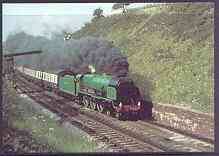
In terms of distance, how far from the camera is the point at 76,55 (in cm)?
636

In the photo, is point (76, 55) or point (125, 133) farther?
point (76, 55)

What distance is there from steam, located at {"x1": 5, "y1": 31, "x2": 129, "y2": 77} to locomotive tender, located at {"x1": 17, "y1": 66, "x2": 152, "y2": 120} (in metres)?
0.07

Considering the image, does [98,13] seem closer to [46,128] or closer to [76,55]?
[76,55]

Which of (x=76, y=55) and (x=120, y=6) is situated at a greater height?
(x=120, y=6)

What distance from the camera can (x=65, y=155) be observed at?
6164 millimetres

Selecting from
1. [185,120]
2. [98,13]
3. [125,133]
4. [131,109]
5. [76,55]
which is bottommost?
[125,133]

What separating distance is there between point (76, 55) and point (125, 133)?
0.94 m

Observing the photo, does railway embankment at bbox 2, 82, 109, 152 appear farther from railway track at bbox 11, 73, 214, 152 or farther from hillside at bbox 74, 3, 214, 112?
hillside at bbox 74, 3, 214, 112

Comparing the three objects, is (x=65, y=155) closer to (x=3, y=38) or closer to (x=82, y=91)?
(x=82, y=91)

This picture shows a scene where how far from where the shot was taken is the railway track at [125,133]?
6.19 meters

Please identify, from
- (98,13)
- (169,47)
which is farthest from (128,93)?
(98,13)

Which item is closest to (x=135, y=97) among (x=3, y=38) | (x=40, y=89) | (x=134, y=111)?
(x=134, y=111)

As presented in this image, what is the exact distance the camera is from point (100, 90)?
6375 millimetres

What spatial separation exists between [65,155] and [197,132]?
1.35 meters
